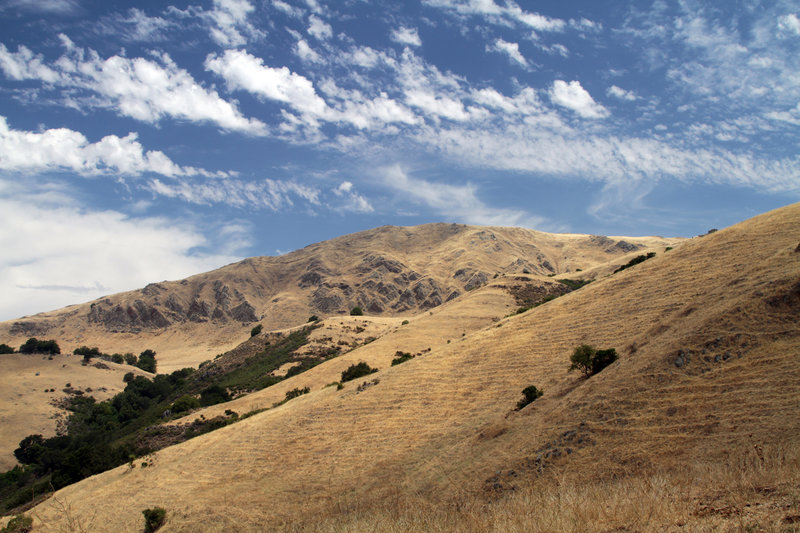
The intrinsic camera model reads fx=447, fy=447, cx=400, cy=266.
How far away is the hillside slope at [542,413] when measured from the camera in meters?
14.9

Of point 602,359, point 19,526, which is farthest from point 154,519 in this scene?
point 602,359

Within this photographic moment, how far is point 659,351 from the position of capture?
19031mm

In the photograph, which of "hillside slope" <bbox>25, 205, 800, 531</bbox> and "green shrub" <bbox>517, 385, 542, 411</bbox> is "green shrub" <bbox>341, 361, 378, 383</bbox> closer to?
"hillside slope" <bbox>25, 205, 800, 531</bbox>

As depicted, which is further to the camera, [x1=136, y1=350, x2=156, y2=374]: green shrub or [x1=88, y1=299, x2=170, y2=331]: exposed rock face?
[x1=88, y1=299, x2=170, y2=331]: exposed rock face

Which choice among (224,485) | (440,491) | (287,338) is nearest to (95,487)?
(224,485)

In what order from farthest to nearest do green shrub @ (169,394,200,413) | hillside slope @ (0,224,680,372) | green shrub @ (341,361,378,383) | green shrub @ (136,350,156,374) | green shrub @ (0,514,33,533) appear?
hillside slope @ (0,224,680,372) < green shrub @ (136,350,156,374) < green shrub @ (169,394,200,413) < green shrub @ (341,361,378,383) < green shrub @ (0,514,33,533)

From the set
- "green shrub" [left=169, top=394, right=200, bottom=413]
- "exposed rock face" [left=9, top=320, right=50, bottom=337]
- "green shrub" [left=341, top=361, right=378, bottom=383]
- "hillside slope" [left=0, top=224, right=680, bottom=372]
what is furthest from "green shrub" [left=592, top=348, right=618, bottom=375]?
"exposed rock face" [left=9, top=320, right=50, bottom=337]

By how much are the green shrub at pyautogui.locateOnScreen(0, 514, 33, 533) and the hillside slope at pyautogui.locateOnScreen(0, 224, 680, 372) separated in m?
92.3

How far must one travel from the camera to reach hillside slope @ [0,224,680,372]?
13738cm

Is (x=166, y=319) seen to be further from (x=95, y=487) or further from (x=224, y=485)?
(x=224, y=485)

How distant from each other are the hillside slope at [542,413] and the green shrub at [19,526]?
140cm

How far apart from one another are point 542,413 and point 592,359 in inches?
195

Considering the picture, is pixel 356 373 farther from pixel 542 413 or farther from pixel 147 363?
pixel 147 363

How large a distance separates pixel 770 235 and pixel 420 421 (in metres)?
26.4
